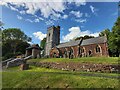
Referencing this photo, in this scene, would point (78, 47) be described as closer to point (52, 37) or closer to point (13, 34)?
point (52, 37)

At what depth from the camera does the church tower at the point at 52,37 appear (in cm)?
6603

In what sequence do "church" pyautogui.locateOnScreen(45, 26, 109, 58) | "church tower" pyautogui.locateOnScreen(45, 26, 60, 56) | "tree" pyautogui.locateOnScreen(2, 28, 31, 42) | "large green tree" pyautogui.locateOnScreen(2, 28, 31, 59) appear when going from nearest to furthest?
"church" pyautogui.locateOnScreen(45, 26, 109, 58) < "church tower" pyautogui.locateOnScreen(45, 26, 60, 56) < "large green tree" pyautogui.locateOnScreen(2, 28, 31, 59) < "tree" pyautogui.locateOnScreen(2, 28, 31, 42)

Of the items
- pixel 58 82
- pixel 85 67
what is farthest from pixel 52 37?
pixel 58 82

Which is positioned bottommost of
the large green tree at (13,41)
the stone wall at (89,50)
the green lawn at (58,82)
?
the green lawn at (58,82)

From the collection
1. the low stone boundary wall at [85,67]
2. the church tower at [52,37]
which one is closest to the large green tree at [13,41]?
the church tower at [52,37]

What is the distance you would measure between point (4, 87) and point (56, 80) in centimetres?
591

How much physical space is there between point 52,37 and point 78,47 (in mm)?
18004

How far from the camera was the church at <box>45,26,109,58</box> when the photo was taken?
147 feet

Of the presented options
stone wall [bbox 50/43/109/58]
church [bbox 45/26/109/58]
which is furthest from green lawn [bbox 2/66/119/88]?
stone wall [bbox 50/43/109/58]

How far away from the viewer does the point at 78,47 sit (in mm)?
52781

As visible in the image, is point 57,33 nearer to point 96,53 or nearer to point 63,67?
point 96,53

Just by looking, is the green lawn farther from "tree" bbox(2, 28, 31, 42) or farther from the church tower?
"tree" bbox(2, 28, 31, 42)

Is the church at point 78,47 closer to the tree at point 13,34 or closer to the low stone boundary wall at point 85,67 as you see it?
the low stone boundary wall at point 85,67

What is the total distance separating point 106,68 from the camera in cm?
2194
